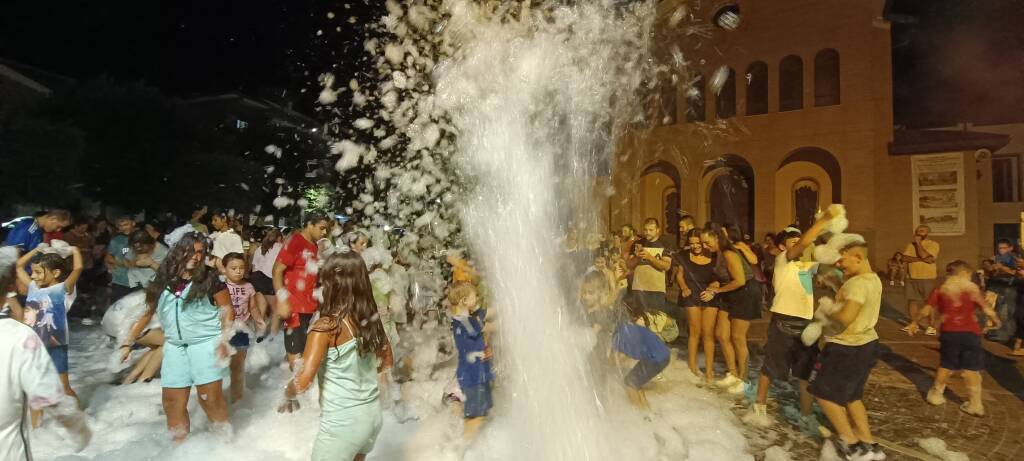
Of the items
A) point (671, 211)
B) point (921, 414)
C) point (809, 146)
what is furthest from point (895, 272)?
point (921, 414)

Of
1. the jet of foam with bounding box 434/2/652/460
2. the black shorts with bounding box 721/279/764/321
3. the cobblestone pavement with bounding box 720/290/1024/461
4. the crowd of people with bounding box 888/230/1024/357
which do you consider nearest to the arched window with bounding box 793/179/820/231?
the crowd of people with bounding box 888/230/1024/357

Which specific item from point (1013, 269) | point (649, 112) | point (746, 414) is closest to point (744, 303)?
point (746, 414)

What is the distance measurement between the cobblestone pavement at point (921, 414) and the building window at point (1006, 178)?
16331mm

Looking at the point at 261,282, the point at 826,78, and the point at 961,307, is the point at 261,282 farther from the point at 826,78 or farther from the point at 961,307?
the point at 826,78

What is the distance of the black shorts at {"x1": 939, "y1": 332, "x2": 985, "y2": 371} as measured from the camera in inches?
234

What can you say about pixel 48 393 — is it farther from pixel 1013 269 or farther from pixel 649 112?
pixel 649 112

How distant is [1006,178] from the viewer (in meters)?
21.2

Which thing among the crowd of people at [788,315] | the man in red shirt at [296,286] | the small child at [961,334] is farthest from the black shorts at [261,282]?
the small child at [961,334]

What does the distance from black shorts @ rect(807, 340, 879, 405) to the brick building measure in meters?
16.3

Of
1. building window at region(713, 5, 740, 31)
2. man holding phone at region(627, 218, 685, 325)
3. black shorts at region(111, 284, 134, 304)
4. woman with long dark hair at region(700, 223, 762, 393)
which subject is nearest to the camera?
woman with long dark hair at region(700, 223, 762, 393)

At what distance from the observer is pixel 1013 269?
9109 mm

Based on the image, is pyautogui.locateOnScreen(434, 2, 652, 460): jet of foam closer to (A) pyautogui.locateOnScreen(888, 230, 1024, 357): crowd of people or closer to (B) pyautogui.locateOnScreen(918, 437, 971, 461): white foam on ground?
(B) pyautogui.locateOnScreen(918, 437, 971, 461): white foam on ground

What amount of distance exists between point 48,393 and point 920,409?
720 centimetres

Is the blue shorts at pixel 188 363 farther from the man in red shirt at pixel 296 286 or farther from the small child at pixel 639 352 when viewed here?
the small child at pixel 639 352
